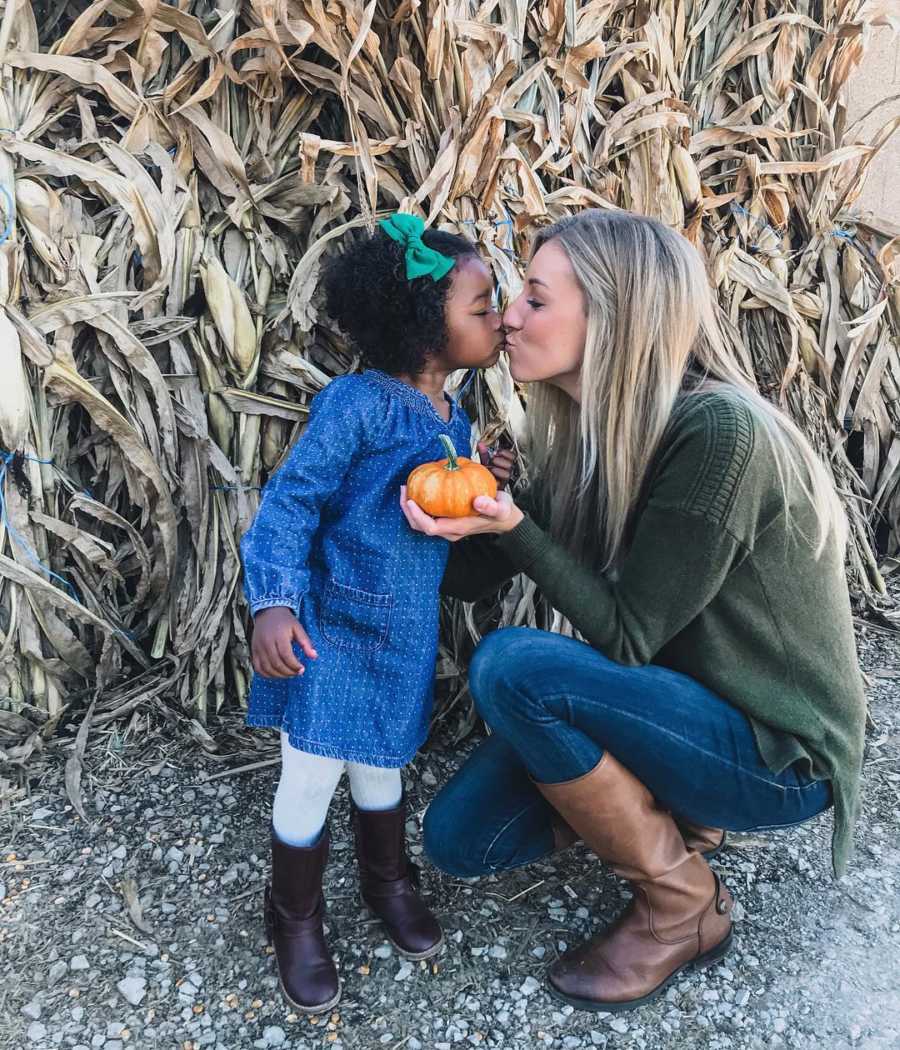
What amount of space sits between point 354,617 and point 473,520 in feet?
0.90

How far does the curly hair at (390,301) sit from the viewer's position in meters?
1.64

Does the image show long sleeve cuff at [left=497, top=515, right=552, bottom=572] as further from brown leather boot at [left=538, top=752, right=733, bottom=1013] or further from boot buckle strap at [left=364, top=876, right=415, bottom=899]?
boot buckle strap at [left=364, top=876, right=415, bottom=899]

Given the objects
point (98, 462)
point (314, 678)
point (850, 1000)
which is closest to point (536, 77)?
point (98, 462)

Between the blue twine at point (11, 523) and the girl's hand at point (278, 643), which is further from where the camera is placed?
the blue twine at point (11, 523)

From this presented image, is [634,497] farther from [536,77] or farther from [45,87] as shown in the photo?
[45,87]

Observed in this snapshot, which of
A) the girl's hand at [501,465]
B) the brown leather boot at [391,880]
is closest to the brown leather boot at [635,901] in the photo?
the brown leather boot at [391,880]

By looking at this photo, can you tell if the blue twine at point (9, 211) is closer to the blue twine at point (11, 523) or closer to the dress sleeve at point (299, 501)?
the blue twine at point (11, 523)

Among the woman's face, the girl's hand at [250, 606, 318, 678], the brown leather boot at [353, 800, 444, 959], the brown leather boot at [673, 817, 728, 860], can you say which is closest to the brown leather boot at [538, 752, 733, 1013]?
the brown leather boot at [673, 817, 728, 860]

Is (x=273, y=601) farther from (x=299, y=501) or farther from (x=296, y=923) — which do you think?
(x=296, y=923)

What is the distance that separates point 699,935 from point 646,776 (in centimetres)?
32

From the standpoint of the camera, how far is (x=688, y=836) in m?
1.81

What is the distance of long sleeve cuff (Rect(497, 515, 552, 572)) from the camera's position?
1.55 m

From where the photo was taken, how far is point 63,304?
2000 millimetres

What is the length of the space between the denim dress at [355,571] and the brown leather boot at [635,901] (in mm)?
333
